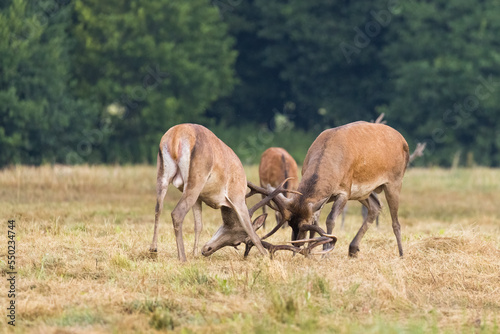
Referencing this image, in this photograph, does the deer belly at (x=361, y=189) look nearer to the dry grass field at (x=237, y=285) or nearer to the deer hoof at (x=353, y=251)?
the deer hoof at (x=353, y=251)

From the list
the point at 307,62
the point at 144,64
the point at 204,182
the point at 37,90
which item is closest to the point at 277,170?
the point at 204,182

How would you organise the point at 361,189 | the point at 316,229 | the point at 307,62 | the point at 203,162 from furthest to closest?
the point at 307,62 < the point at 361,189 < the point at 316,229 < the point at 203,162

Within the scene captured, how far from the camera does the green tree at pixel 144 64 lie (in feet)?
A: 122

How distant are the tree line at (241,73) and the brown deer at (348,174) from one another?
906 inches

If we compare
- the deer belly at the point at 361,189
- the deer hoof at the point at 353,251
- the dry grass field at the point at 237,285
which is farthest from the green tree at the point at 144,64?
the deer hoof at the point at 353,251

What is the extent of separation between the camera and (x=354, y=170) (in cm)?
1055

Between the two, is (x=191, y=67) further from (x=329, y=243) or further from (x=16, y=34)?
(x=329, y=243)

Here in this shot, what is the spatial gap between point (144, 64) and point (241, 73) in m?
9.40

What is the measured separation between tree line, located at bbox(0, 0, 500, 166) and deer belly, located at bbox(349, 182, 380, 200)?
76.3 ft

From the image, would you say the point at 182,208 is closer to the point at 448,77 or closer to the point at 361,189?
the point at 361,189

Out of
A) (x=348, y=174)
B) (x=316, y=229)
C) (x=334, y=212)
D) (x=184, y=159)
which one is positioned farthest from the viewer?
(x=348, y=174)

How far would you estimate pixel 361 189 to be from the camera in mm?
10719

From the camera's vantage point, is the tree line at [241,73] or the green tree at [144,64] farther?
the green tree at [144,64]

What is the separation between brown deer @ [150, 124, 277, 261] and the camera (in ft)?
32.0
